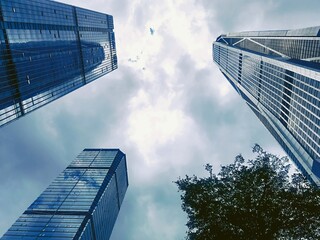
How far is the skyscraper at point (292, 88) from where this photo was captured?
97.1 meters

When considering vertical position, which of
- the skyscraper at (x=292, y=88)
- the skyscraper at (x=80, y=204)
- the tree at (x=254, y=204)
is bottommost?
the skyscraper at (x=80, y=204)

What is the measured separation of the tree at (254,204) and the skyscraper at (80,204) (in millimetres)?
84387

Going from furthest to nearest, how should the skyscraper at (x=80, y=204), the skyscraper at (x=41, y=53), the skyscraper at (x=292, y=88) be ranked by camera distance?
the skyscraper at (x=80, y=204) < the skyscraper at (x=292, y=88) < the skyscraper at (x=41, y=53)

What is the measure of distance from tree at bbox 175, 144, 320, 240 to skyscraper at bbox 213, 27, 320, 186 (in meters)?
51.1

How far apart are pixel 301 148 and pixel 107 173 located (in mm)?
79574

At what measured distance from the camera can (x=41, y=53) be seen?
326ft

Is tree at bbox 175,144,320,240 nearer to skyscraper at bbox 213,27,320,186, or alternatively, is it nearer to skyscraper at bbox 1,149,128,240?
skyscraper at bbox 213,27,320,186

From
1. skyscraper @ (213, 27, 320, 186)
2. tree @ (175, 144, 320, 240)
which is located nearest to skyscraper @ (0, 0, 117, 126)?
tree @ (175, 144, 320, 240)

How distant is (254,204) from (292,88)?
102 meters

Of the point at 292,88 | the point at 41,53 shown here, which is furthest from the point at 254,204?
the point at 292,88

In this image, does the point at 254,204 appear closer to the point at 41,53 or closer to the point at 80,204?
the point at 41,53

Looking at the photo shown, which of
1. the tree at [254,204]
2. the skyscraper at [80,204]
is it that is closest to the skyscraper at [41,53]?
the skyscraper at [80,204]

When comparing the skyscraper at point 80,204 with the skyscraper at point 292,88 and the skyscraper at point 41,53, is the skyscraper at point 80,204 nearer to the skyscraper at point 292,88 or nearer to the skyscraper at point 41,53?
the skyscraper at point 41,53

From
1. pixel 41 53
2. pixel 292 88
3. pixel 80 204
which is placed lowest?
pixel 80 204
